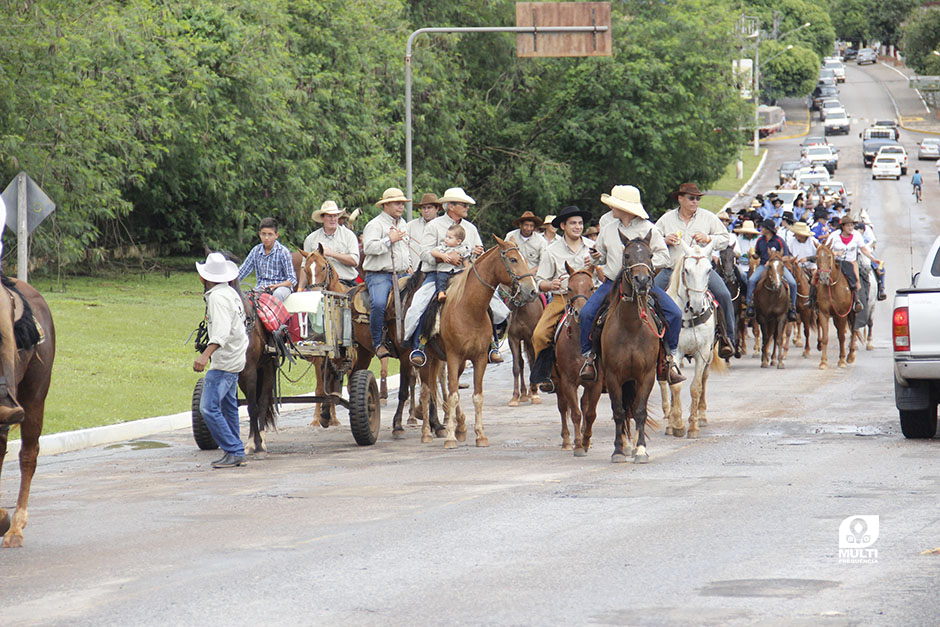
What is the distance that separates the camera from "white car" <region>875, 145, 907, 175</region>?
Result: 9156cm

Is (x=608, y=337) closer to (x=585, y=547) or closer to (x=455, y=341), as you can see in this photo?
(x=455, y=341)

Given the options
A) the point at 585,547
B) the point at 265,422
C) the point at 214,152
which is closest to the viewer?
the point at 585,547

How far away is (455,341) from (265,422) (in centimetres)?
223

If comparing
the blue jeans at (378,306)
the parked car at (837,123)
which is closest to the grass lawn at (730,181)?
the parked car at (837,123)

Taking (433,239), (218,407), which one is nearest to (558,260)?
(433,239)

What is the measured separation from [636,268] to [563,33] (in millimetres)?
16942

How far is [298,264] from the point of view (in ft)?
60.5

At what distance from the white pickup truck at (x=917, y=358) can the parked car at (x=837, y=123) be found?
345ft

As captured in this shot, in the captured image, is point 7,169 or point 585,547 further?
point 7,169

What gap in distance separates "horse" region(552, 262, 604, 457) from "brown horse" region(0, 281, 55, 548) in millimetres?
5679

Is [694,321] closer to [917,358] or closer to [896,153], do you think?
[917,358]

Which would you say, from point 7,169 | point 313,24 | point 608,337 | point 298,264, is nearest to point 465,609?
point 608,337

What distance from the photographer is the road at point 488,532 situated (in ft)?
24.4

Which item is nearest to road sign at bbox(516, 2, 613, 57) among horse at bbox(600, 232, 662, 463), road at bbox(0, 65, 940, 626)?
road at bbox(0, 65, 940, 626)
